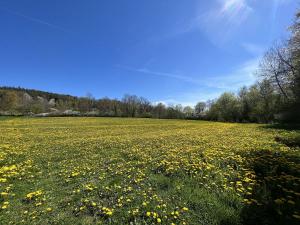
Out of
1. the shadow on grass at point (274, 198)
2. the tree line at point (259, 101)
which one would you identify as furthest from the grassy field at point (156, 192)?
the tree line at point (259, 101)

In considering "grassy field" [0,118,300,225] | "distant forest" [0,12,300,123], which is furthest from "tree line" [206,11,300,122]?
"grassy field" [0,118,300,225]

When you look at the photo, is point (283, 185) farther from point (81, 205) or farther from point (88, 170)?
point (88, 170)

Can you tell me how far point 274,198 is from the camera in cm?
592

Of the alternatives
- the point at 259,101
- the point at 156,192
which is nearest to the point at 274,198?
the point at 156,192

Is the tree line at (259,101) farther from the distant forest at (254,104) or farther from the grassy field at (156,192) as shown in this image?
the grassy field at (156,192)

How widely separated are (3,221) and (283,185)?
8345 millimetres

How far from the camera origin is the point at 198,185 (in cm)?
686

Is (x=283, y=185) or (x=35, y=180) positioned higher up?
(x=283, y=185)

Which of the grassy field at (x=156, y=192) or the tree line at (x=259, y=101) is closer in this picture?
the grassy field at (x=156, y=192)

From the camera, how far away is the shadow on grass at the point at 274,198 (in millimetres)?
4961

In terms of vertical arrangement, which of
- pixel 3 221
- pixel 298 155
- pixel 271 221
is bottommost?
pixel 3 221

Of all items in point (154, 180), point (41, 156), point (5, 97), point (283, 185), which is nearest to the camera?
point (283, 185)

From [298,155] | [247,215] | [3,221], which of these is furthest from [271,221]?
[298,155]

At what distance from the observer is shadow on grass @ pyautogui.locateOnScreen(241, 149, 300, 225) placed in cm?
496
